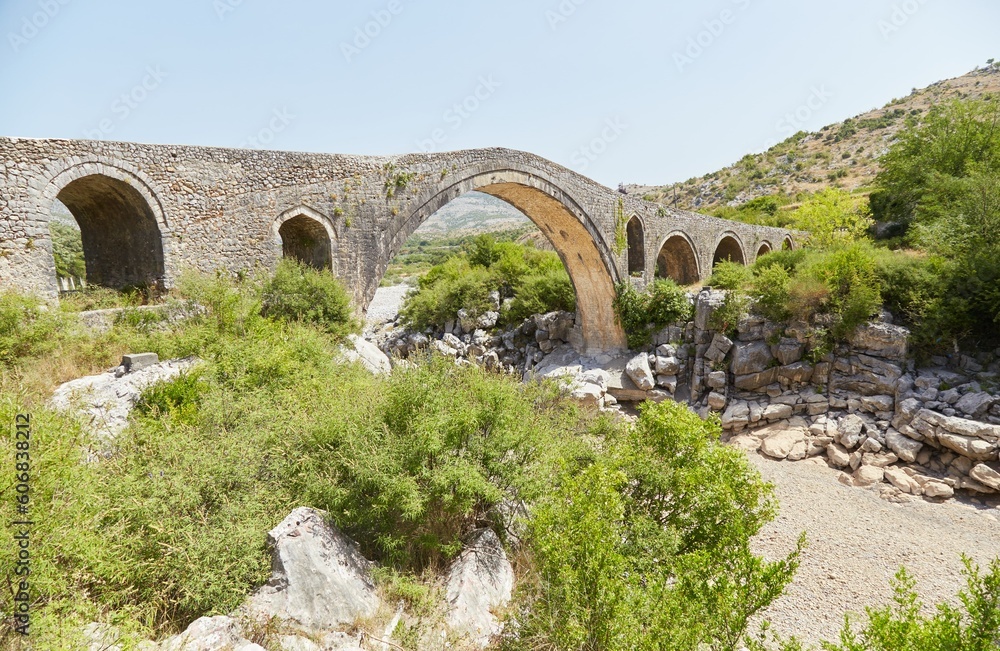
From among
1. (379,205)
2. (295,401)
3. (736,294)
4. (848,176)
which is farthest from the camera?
(848,176)

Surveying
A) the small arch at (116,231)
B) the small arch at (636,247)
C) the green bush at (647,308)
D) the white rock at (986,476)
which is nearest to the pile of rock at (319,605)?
the small arch at (116,231)

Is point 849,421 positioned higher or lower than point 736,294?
lower

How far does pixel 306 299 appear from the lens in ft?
27.5

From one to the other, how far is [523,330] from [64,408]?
15.7 m

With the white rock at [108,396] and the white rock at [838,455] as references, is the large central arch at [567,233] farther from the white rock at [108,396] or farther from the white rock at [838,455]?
the white rock at [838,455]

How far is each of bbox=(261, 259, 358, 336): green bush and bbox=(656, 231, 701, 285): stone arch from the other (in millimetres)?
16097

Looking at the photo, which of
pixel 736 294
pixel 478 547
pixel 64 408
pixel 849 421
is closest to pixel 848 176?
pixel 736 294

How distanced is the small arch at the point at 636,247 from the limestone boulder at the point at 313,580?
15.2m

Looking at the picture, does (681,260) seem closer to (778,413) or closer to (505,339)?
(505,339)

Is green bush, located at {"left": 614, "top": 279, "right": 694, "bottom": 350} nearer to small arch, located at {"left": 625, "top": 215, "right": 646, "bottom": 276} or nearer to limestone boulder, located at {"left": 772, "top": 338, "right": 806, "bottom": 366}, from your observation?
small arch, located at {"left": 625, "top": 215, "right": 646, "bottom": 276}

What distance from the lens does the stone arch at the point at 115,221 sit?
22.8ft

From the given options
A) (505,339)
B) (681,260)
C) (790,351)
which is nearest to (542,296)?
(505,339)

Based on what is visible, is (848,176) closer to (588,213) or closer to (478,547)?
(588,213)

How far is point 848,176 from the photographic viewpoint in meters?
40.2
